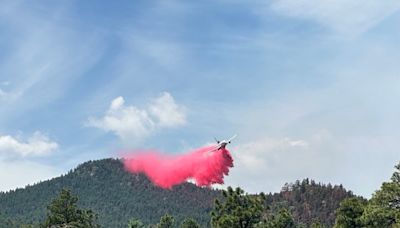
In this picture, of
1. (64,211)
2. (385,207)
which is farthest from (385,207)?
(64,211)

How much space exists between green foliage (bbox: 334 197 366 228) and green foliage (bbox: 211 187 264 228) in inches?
400

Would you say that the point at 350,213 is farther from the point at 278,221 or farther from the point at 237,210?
the point at 237,210

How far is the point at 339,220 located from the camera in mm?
54938

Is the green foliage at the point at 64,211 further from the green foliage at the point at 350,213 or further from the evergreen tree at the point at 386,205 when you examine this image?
the evergreen tree at the point at 386,205

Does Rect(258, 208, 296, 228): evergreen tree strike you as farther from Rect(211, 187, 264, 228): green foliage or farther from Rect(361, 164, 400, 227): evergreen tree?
Rect(361, 164, 400, 227): evergreen tree

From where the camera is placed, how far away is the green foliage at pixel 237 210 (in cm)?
4803

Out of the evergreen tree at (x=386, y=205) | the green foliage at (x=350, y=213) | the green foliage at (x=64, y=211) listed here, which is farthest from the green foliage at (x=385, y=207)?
the green foliage at (x=64, y=211)

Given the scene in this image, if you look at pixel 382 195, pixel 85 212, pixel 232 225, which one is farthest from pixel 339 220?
pixel 85 212

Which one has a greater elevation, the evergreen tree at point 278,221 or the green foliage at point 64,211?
the green foliage at point 64,211

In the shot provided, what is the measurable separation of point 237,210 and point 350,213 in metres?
12.7

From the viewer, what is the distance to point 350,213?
54531mm

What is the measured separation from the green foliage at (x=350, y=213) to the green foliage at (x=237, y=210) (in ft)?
33.4

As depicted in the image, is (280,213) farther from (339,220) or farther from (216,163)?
(216,163)

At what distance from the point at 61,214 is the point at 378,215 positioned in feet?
96.7
